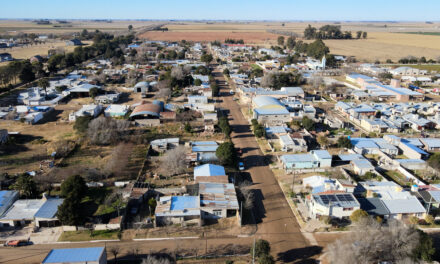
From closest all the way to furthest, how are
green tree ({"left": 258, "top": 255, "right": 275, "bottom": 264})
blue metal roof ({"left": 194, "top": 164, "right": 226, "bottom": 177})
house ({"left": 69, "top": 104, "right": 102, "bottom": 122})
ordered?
green tree ({"left": 258, "top": 255, "right": 275, "bottom": 264})
blue metal roof ({"left": 194, "top": 164, "right": 226, "bottom": 177})
house ({"left": 69, "top": 104, "right": 102, "bottom": 122})

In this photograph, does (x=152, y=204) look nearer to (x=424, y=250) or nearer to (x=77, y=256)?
(x=77, y=256)

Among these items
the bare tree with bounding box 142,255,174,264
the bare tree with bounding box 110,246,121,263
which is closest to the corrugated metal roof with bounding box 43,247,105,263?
the bare tree with bounding box 110,246,121,263

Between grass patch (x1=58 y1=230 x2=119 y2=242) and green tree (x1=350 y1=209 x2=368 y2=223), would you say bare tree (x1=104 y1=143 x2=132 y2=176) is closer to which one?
grass patch (x1=58 y1=230 x2=119 y2=242)

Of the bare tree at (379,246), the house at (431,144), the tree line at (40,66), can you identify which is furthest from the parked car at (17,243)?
the tree line at (40,66)

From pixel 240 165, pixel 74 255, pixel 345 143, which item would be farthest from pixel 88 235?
pixel 345 143

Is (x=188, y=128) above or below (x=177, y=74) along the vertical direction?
below

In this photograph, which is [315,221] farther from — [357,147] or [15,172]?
[15,172]

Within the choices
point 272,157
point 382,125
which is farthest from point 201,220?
point 382,125
